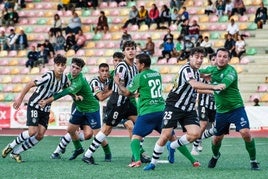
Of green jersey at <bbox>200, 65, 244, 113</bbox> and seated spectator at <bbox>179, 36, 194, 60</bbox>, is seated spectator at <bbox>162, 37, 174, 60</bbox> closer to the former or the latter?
seated spectator at <bbox>179, 36, 194, 60</bbox>

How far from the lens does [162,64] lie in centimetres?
3109

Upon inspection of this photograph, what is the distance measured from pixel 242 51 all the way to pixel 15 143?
16.2 meters

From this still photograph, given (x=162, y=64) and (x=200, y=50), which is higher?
(x=200, y=50)

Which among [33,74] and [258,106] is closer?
[258,106]

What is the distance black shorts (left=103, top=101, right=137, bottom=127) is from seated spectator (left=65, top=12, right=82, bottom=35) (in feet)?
61.6

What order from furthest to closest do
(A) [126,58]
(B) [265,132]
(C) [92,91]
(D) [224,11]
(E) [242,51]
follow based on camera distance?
1. (D) [224,11]
2. (E) [242,51]
3. (B) [265,132]
4. (C) [92,91]
5. (A) [126,58]

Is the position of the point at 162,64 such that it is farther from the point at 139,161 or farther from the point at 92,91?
the point at 139,161

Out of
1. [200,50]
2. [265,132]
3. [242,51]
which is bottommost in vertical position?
[265,132]

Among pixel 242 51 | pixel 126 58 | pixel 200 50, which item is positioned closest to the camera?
pixel 200 50

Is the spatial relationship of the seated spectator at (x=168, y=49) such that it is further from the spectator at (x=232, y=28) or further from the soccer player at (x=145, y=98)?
the soccer player at (x=145, y=98)

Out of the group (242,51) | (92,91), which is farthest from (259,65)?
(92,91)

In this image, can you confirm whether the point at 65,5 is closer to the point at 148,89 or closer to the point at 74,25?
the point at 74,25

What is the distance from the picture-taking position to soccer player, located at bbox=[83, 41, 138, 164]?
14454 millimetres

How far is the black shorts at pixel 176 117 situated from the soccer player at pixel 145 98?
0.28 m
